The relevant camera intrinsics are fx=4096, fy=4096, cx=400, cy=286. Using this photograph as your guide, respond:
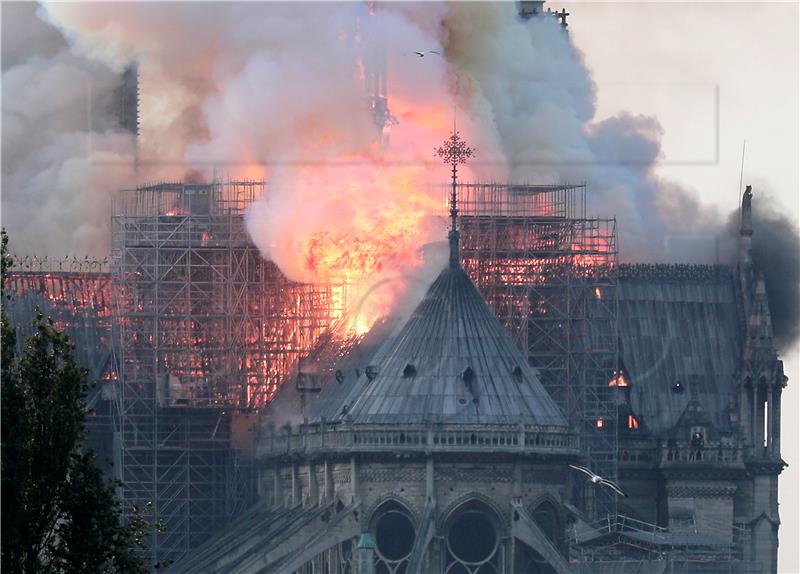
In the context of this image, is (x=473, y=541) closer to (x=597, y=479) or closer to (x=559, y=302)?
(x=597, y=479)

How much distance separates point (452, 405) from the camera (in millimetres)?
175500

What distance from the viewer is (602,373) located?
617 ft

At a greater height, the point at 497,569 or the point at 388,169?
the point at 388,169

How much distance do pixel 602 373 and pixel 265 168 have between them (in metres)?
19.9

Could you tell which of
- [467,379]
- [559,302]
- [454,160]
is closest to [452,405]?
[467,379]

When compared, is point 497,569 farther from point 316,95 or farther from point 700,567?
point 316,95

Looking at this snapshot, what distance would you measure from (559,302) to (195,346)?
18.2m

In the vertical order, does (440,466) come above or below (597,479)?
above

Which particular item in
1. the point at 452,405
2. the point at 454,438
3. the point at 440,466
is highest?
the point at 452,405

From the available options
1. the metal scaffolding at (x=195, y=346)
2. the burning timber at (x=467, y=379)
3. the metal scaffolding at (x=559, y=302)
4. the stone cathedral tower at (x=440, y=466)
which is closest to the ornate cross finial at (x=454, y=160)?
the stone cathedral tower at (x=440, y=466)

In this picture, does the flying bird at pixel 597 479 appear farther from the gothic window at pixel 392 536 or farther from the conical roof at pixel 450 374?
the gothic window at pixel 392 536

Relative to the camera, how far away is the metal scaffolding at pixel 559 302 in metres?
187

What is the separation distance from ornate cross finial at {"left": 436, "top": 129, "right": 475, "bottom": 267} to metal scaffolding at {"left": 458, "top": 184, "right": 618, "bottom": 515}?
273 cm

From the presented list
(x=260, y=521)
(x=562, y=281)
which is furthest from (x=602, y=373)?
(x=260, y=521)
